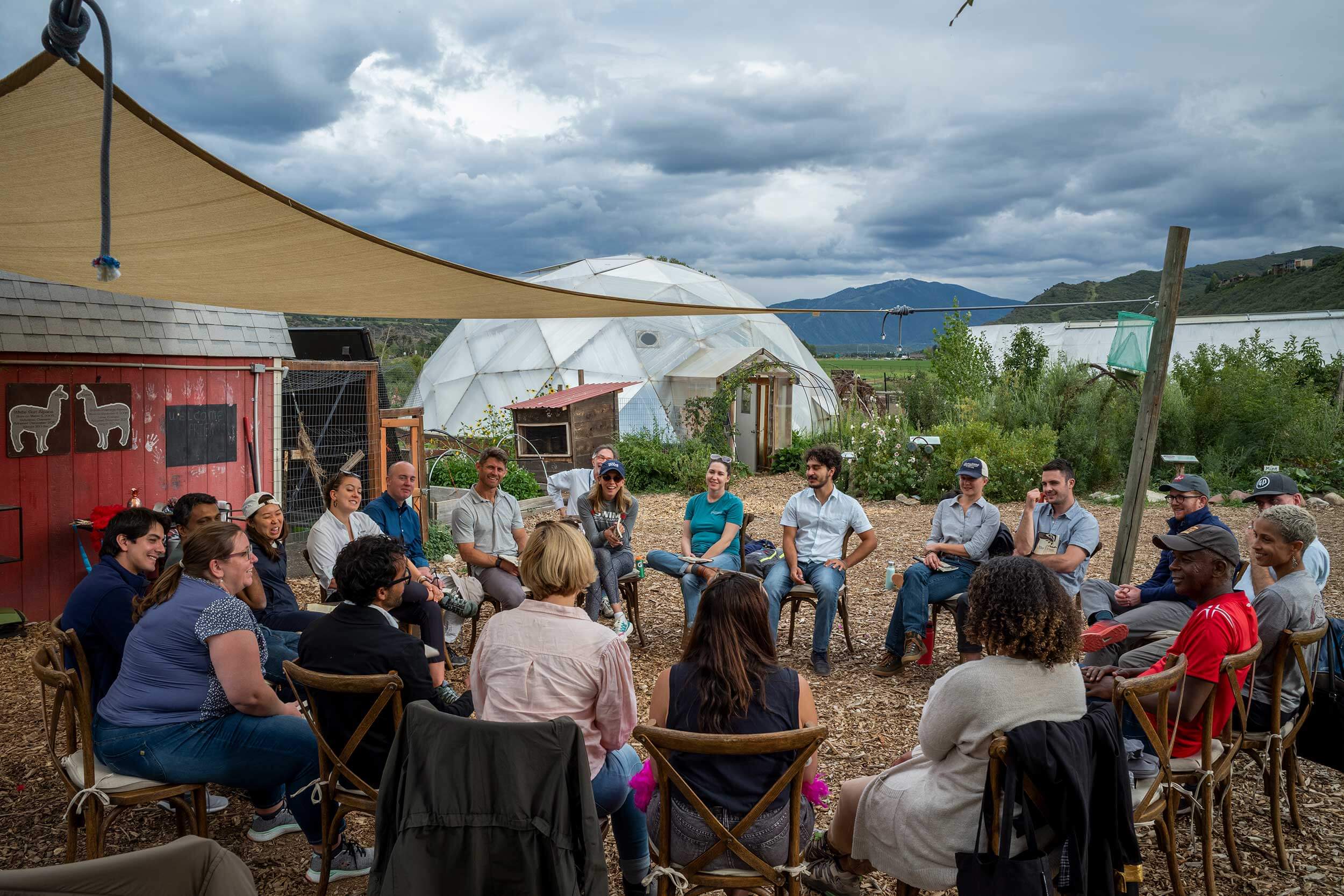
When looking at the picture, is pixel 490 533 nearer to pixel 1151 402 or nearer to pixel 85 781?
pixel 85 781

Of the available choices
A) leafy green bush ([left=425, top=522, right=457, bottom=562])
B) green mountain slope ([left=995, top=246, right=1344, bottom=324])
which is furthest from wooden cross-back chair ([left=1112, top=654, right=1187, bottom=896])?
green mountain slope ([left=995, top=246, right=1344, bottom=324])

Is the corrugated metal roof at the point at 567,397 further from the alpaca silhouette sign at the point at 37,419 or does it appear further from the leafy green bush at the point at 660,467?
the alpaca silhouette sign at the point at 37,419

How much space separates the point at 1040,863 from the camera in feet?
6.95

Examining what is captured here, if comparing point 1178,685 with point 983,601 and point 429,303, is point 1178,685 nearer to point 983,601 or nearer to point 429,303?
point 983,601

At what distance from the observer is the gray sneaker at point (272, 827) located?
10.6ft

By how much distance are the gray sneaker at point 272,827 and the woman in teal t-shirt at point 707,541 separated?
8.97 ft

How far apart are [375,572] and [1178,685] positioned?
2.68m

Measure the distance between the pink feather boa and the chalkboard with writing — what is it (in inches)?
249

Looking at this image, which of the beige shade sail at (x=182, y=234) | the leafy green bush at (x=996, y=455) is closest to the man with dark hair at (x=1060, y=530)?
the beige shade sail at (x=182, y=234)

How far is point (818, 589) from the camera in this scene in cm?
529

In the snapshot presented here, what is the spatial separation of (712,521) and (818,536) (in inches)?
28.7

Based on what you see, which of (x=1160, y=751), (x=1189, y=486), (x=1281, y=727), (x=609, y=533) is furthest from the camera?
(x=609, y=533)

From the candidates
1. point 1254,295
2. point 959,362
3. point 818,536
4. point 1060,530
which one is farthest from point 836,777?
point 1254,295

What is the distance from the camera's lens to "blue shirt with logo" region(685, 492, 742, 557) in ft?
18.9
